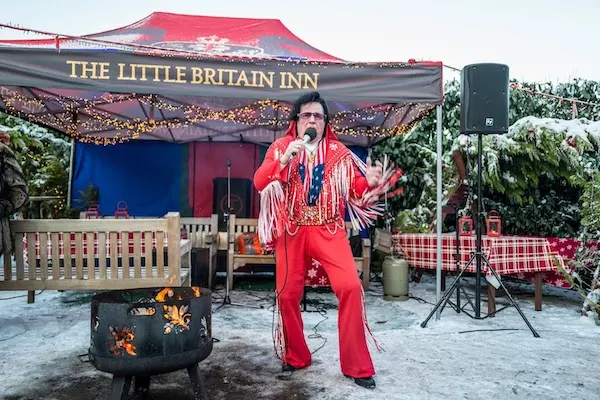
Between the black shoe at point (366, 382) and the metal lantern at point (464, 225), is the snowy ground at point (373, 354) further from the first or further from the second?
the metal lantern at point (464, 225)

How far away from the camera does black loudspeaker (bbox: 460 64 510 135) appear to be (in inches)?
181

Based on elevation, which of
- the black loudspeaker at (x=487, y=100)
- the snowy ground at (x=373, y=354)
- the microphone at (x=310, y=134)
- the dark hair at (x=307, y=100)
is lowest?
the snowy ground at (x=373, y=354)

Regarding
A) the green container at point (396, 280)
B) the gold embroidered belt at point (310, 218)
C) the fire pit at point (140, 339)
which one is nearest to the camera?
the fire pit at point (140, 339)

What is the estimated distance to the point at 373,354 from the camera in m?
3.63

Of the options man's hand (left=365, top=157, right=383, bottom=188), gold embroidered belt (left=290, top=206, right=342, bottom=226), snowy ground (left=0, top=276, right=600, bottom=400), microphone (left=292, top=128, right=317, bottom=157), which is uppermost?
microphone (left=292, top=128, right=317, bottom=157)

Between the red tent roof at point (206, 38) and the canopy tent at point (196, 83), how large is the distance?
0.02 meters

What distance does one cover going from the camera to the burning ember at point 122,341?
2367mm

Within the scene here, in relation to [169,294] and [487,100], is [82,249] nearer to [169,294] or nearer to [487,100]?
[169,294]

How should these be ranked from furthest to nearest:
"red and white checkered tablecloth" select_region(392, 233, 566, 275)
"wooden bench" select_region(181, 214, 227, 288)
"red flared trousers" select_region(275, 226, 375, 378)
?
"wooden bench" select_region(181, 214, 227, 288) → "red and white checkered tablecloth" select_region(392, 233, 566, 275) → "red flared trousers" select_region(275, 226, 375, 378)

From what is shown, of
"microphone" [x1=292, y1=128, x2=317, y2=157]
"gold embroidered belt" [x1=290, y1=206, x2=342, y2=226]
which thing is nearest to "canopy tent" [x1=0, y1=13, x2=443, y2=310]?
"microphone" [x1=292, y1=128, x2=317, y2=157]

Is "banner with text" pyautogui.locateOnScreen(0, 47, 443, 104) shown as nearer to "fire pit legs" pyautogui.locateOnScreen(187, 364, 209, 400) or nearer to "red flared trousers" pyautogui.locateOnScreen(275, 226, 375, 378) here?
"red flared trousers" pyautogui.locateOnScreen(275, 226, 375, 378)

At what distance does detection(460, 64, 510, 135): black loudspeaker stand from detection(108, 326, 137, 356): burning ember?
363 cm

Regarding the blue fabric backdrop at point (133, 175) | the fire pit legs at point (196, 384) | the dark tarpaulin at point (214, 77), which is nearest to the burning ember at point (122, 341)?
the fire pit legs at point (196, 384)

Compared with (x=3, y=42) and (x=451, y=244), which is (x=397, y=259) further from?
(x=3, y=42)
